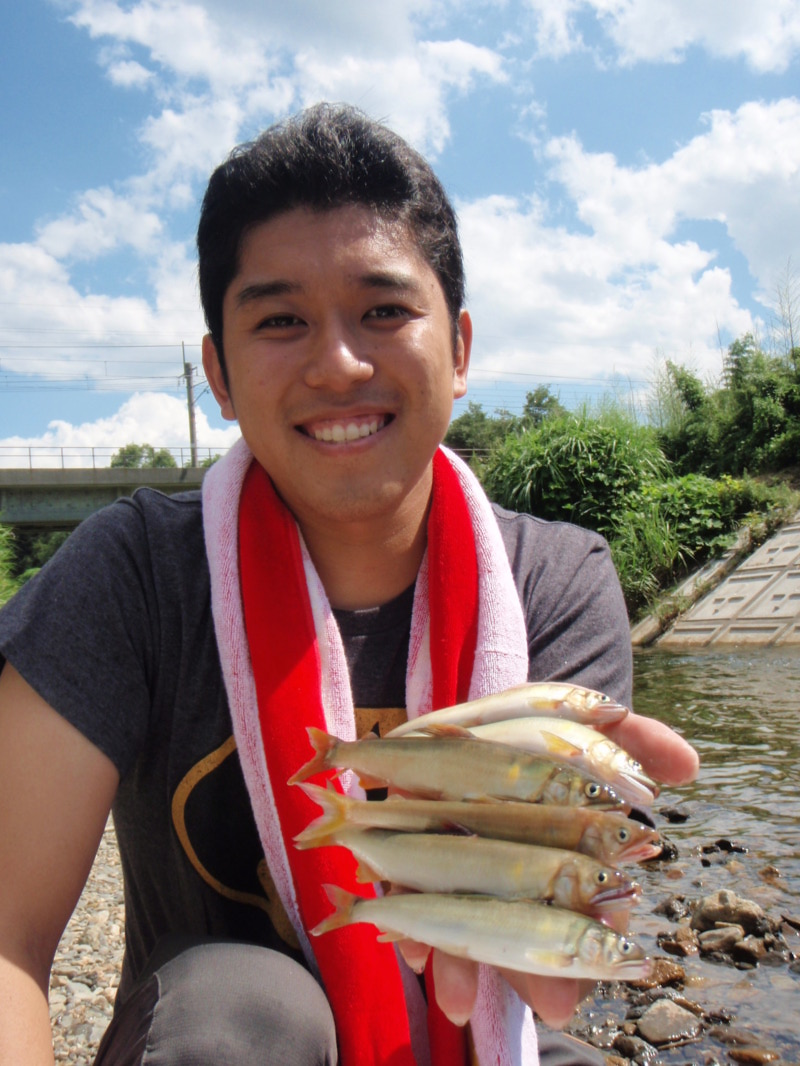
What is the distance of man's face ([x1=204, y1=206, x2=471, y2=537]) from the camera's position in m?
2.10

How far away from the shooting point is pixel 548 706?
1.67 meters

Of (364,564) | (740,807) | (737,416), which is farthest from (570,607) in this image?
(737,416)

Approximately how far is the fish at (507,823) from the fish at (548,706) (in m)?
0.17

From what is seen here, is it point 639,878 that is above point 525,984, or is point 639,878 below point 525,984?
below

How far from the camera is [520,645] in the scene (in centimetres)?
220

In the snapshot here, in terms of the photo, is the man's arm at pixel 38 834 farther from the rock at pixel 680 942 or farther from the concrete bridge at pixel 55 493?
the concrete bridge at pixel 55 493

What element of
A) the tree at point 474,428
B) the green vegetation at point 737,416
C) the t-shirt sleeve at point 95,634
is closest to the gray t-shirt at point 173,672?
the t-shirt sleeve at point 95,634

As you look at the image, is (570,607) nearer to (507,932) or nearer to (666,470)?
(507,932)

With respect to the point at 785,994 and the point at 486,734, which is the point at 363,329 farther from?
the point at 785,994

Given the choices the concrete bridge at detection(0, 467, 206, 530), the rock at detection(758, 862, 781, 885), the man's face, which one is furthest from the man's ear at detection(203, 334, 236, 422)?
the concrete bridge at detection(0, 467, 206, 530)

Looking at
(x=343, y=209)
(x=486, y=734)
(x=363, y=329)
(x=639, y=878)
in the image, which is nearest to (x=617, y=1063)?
(x=639, y=878)

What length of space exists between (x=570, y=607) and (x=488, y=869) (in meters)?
0.98

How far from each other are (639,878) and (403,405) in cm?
323

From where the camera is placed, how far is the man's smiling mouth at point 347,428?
2.14m
